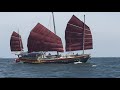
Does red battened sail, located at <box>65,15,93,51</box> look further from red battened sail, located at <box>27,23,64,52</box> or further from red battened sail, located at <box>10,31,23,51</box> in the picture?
red battened sail, located at <box>10,31,23,51</box>

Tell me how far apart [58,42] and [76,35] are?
1.27 metres

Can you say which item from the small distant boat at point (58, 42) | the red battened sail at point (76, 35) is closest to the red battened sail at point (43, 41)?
the small distant boat at point (58, 42)

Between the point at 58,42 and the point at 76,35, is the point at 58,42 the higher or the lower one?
the lower one

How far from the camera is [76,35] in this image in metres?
24.0

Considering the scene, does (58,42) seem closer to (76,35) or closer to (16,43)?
(76,35)

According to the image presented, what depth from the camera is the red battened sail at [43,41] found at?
77.7ft

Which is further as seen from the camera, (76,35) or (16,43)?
(16,43)

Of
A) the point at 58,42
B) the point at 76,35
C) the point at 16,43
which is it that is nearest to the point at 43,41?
the point at 58,42

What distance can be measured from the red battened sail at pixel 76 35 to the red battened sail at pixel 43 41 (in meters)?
0.64

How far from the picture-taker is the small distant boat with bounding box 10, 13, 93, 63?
23.7 metres

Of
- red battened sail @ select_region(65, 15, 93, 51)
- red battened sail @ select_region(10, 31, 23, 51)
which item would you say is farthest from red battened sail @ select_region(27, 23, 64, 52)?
red battened sail @ select_region(10, 31, 23, 51)
